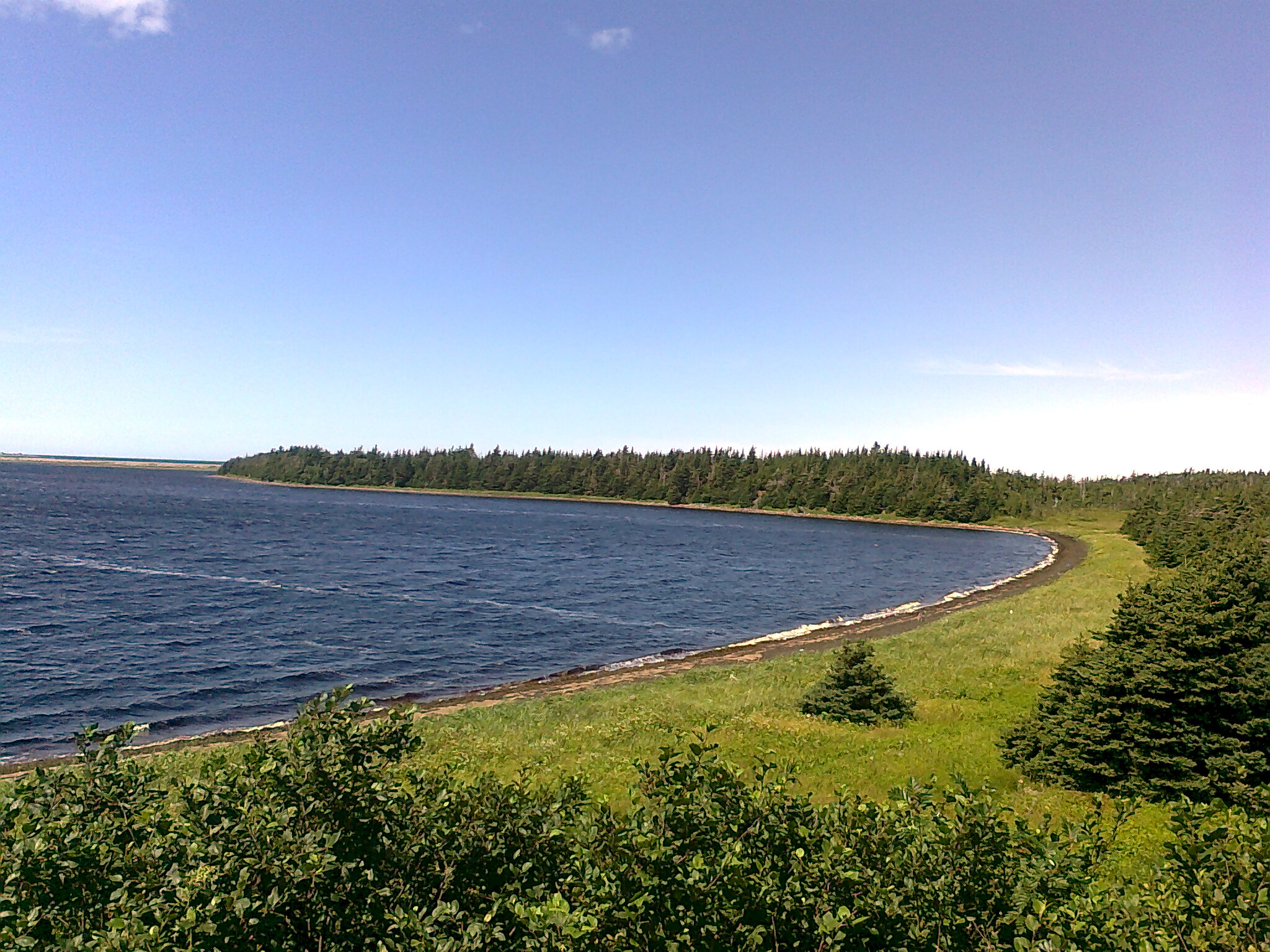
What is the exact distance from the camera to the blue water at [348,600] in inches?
1444

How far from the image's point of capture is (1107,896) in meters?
7.05

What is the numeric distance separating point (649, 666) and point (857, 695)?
18.6 m

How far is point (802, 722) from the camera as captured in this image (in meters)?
25.9

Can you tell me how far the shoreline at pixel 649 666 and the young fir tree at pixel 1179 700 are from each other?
14200 mm

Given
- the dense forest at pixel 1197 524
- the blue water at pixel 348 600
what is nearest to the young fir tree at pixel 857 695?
the dense forest at pixel 1197 524

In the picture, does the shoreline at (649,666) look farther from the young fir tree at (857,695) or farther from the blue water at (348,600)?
the young fir tree at (857,695)

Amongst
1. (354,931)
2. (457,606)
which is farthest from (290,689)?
(354,931)

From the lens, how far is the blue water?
120 ft

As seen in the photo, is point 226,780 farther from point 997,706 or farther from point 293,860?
point 997,706

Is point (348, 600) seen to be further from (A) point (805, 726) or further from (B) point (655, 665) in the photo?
(A) point (805, 726)

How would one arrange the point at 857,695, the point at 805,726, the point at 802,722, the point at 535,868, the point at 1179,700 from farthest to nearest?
the point at 857,695, the point at 802,722, the point at 805,726, the point at 1179,700, the point at 535,868

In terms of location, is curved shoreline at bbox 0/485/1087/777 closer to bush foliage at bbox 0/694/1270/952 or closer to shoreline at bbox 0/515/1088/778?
shoreline at bbox 0/515/1088/778

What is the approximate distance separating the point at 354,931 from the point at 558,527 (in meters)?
129

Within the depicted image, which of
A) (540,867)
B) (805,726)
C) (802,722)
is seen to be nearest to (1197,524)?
(802,722)
